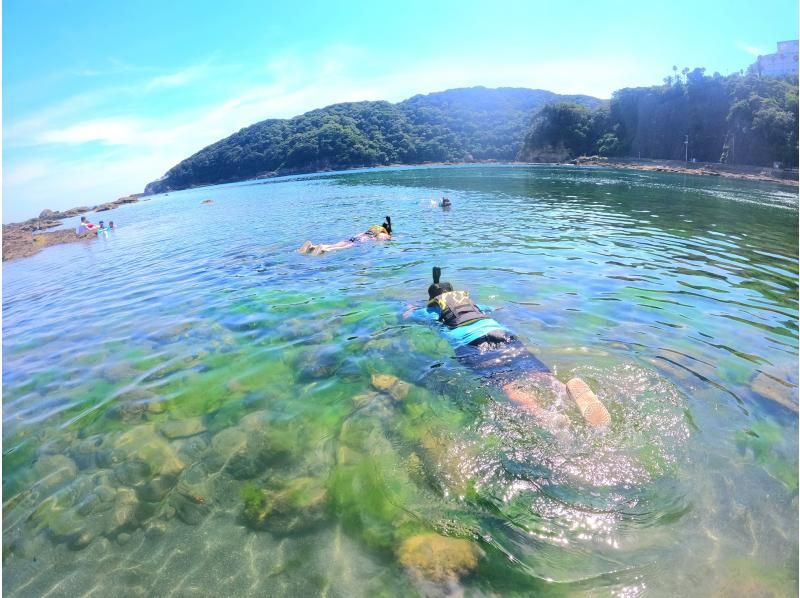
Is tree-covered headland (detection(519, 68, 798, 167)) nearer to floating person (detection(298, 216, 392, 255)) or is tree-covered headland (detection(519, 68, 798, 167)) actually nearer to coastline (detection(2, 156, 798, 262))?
coastline (detection(2, 156, 798, 262))

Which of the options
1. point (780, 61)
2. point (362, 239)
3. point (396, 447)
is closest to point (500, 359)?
point (396, 447)

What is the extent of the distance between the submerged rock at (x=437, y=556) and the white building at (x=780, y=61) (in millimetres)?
132565

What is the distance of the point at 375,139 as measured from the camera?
6230 inches

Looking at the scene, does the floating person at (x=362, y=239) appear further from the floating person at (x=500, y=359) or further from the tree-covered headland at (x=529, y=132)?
the tree-covered headland at (x=529, y=132)

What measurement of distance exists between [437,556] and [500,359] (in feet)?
12.5

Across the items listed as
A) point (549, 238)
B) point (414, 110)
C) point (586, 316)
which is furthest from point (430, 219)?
point (414, 110)

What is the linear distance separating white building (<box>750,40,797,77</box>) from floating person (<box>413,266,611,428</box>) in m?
128

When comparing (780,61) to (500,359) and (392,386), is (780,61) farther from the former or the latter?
(392,386)

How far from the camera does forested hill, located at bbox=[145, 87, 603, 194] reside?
148 meters

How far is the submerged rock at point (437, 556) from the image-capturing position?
3.83 meters

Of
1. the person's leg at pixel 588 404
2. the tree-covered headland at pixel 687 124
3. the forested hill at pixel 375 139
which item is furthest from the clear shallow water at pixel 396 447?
the forested hill at pixel 375 139

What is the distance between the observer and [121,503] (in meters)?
4.95

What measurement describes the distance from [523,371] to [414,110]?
199045 millimetres

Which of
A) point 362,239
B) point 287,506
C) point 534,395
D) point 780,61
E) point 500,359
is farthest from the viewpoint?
point 780,61
